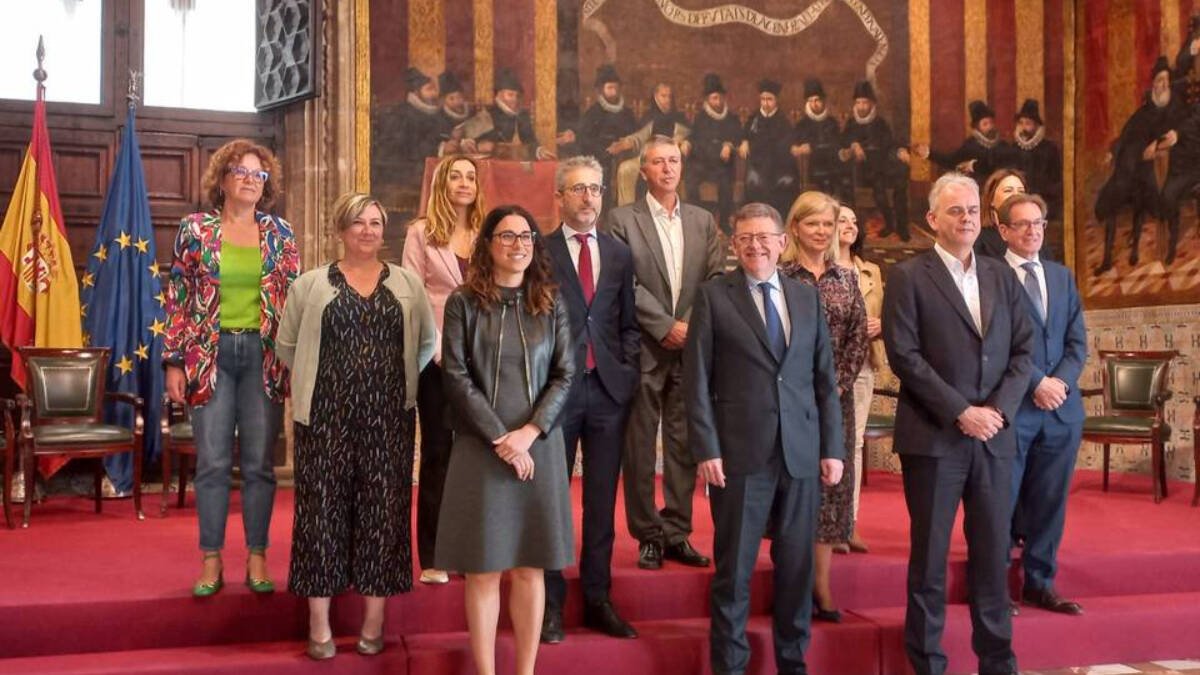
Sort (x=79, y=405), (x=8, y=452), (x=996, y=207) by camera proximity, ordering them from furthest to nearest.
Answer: (x=79, y=405) → (x=8, y=452) → (x=996, y=207)

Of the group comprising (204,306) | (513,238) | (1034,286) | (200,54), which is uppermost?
(200,54)

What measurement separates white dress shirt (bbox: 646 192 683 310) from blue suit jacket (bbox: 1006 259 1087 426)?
4.67ft

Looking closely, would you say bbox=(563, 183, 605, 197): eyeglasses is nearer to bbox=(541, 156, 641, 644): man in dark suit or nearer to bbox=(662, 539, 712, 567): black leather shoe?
bbox=(541, 156, 641, 644): man in dark suit

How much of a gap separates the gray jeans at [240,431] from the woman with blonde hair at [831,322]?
6.95 ft

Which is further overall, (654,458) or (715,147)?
(715,147)

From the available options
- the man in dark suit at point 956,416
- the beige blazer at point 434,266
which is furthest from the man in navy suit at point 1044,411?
the beige blazer at point 434,266

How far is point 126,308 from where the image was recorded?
795 cm

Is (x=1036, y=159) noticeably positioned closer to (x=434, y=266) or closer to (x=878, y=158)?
(x=878, y=158)

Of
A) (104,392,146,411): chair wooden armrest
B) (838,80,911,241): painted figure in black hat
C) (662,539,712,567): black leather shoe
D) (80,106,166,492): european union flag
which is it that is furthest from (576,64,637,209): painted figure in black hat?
(662,539,712,567): black leather shoe

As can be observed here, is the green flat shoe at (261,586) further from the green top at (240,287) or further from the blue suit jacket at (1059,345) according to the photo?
the blue suit jacket at (1059,345)

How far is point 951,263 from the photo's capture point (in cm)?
453

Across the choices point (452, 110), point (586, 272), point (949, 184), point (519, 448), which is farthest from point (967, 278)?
point (452, 110)

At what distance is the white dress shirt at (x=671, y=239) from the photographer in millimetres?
5047

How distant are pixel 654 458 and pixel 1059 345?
178 cm
